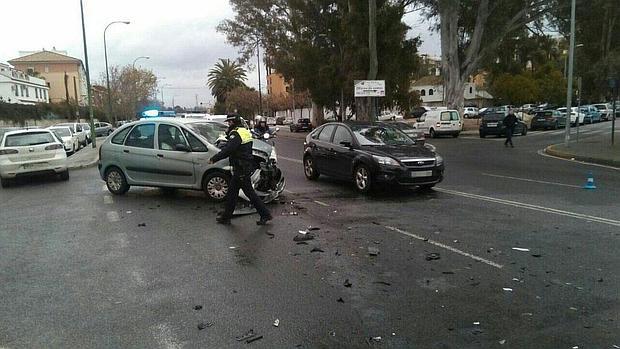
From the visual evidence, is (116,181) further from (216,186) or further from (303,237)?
(303,237)

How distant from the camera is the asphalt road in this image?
410cm

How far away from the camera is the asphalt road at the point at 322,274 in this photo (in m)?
4.10

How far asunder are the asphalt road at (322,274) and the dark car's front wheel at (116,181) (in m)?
0.96

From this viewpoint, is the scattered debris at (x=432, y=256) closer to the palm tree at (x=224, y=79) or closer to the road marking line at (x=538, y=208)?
the road marking line at (x=538, y=208)

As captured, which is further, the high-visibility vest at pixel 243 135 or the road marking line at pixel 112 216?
the road marking line at pixel 112 216

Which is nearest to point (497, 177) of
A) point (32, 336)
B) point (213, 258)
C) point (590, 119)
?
point (213, 258)

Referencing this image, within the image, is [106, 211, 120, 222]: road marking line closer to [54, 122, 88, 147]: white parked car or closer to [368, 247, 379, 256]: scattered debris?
[368, 247, 379, 256]: scattered debris

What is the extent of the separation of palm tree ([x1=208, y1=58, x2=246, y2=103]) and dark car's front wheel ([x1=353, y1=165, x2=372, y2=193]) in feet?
306

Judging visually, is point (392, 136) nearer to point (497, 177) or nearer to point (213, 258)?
point (497, 177)

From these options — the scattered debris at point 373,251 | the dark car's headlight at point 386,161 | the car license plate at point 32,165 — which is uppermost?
the dark car's headlight at point 386,161

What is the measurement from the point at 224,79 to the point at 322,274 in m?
100.0

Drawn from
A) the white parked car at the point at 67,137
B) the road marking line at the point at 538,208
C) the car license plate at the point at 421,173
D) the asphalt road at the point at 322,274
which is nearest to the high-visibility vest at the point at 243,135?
the asphalt road at the point at 322,274

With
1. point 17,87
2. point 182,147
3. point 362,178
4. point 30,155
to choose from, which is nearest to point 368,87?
point 30,155

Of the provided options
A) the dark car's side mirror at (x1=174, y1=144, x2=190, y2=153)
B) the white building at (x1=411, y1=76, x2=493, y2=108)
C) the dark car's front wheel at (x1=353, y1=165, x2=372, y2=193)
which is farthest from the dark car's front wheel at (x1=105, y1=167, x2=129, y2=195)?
the white building at (x1=411, y1=76, x2=493, y2=108)
